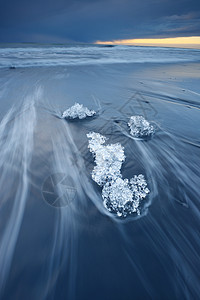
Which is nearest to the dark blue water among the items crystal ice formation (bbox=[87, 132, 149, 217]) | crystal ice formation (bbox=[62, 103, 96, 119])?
crystal ice formation (bbox=[87, 132, 149, 217])

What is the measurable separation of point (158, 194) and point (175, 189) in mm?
207

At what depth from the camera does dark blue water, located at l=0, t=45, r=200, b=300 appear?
888mm

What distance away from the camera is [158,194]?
1359 millimetres

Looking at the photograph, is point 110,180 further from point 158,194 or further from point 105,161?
point 158,194

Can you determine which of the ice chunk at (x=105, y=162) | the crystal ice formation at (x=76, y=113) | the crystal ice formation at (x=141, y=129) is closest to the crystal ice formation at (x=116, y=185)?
the ice chunk at (x=105, y=162)

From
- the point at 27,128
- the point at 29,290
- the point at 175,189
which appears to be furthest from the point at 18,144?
the point at 175,189

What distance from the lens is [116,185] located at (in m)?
1.25

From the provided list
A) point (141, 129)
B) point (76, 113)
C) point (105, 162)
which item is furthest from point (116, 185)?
point (76, 113)

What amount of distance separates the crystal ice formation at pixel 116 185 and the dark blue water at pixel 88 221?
0.07 meters

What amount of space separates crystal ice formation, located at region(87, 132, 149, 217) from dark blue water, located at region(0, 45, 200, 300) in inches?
2.9

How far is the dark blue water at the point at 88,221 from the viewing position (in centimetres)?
89

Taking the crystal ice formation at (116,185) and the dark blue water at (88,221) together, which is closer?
the dark blue water at (88,221)

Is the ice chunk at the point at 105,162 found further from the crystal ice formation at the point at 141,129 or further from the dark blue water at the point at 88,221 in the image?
the crystal ice formation at the point at 141,129

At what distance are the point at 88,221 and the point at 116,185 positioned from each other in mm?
372
